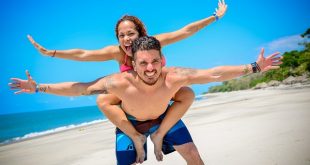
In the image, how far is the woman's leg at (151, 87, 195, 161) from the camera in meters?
3.61

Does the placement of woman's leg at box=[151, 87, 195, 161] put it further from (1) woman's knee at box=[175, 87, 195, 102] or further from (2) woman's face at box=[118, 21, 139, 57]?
(2) woman's face at box=[118, 21, 139, 57]

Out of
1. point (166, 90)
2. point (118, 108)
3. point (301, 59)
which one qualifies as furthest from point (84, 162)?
point (301, 59)

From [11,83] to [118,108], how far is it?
1296 millimetres

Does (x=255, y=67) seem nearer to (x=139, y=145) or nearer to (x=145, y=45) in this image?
(x=145, y=45)

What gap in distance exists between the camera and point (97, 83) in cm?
347

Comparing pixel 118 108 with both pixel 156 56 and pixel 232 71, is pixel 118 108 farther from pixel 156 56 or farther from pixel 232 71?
pixel 232 71

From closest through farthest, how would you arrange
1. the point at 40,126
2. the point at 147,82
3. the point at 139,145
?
the point at 147,82 < the point at 139,145 < the point at 40,126

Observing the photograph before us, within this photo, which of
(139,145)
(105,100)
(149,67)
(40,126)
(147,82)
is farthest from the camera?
(40,126)

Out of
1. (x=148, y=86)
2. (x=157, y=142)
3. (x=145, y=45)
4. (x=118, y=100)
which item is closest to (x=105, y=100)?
(x=118, y=100)

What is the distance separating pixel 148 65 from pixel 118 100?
2.91ft

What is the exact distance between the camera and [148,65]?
3.13 metres

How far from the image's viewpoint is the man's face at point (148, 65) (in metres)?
3.14

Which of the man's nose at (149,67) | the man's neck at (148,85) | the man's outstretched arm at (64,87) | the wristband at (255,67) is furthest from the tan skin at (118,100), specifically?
the wristband at (255,67)

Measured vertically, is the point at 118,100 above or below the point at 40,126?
below
